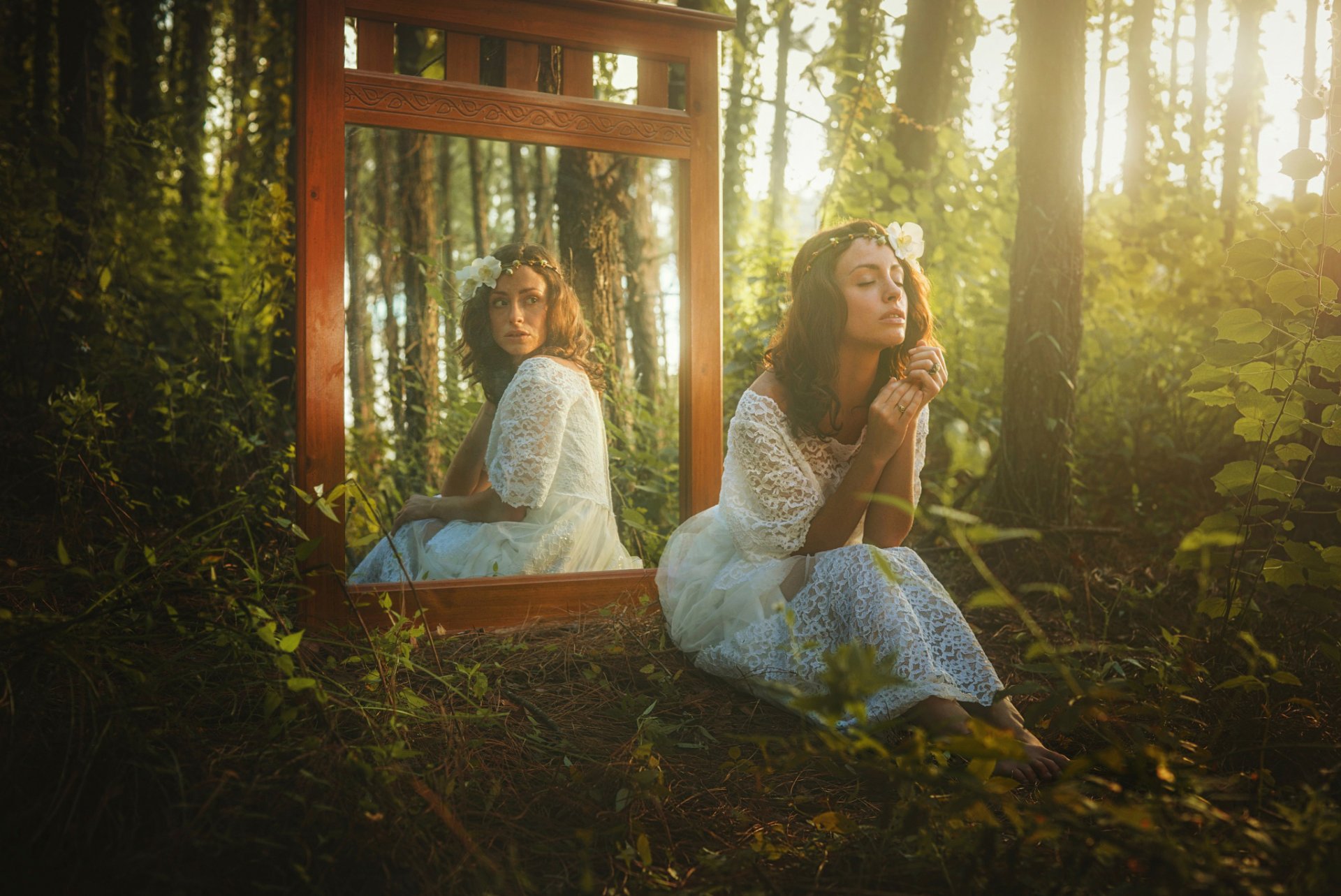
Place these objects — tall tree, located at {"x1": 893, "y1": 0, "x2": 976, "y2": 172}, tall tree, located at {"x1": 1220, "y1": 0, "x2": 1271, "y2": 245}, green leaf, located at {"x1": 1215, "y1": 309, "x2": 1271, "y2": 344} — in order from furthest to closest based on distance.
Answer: tall tree, located at {"x1": 1220, "y1": 0, "x2": 1271, "y2": 245} → tall tree, located at {"x1": 893, "y1": 0, "x2": 976, "y2": 172} → green leaf, located at {"x1": 1215, "y1": 309, "x2": 1271, "y2": 344}

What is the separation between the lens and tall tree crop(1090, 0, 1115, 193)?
9.52m

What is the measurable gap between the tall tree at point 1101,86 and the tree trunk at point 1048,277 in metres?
4.98

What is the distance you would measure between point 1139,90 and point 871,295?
976 centimetres

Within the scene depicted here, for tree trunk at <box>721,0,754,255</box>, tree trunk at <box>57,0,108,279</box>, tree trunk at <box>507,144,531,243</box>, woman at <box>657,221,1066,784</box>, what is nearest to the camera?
woman at <box>657,221,1066,784</box>

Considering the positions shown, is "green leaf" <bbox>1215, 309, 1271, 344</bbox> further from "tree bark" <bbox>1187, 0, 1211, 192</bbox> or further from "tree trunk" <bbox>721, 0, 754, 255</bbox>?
"tree bark" <bbox>1187, 0, 1211, 192</bbox>

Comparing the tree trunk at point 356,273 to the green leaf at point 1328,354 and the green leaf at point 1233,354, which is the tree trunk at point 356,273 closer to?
the green leaf at point 1233,354

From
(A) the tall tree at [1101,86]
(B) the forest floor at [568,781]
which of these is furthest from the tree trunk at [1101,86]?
(B) the forest floor at [568,781]

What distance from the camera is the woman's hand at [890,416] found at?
9.55 ft

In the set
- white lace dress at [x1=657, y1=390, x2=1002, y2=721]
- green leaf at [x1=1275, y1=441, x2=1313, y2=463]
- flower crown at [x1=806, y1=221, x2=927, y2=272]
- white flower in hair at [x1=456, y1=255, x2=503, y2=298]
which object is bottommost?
white lace dress at [x1=657, y1=390, x2=1002, y2=721]

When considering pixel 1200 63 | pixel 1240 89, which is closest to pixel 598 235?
pixel 1240 89

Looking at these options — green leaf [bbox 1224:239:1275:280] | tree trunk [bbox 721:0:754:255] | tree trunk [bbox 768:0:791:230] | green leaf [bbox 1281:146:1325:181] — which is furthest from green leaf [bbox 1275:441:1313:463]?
tree trunk [bbox 768:0:791:230]

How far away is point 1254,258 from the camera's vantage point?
8.13 feet

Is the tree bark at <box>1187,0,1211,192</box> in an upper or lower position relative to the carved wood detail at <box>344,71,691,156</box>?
upper

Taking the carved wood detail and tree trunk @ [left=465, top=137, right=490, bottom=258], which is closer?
the carved wood detail
